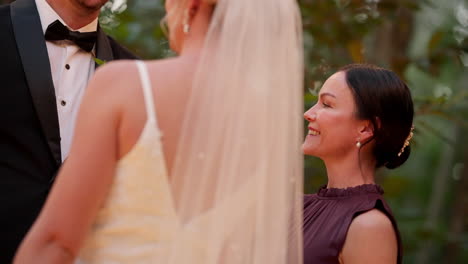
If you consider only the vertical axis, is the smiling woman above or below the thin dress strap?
below

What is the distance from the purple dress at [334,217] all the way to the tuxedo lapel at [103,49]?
107cm

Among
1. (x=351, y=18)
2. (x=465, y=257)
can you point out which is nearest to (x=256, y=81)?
(x=351, y=18)

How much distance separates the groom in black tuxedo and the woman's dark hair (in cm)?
114

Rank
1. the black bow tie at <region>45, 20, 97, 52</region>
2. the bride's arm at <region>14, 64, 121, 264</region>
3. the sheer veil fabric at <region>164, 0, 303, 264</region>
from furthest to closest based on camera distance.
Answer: the black bow tie at <region>45, 20, 97, 52</region> < the sheer veil fabric at <region>164, 0, 303, 264</region> < the bride's arm at <region>14, 64, 121, 264</region>

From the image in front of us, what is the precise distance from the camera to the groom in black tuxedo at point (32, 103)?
296 cm

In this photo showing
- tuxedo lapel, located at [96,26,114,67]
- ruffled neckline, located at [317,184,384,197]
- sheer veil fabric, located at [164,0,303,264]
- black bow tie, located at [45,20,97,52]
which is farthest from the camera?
tuxedo lapel, located at [96,26,114,67]

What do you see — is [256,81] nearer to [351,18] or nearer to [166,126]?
[166,126]

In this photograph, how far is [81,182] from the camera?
6.38ft

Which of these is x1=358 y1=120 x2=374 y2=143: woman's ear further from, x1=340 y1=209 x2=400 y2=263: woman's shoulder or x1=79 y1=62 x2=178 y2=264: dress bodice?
x1=79 y1=62 x2=178 y2=264: dress bodice

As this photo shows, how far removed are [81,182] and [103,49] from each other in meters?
1.53

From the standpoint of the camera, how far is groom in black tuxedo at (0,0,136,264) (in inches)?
117

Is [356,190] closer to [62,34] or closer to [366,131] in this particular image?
[366,131]

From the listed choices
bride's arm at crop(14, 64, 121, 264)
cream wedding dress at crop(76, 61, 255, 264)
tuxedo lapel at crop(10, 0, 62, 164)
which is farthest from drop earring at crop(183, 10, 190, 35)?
tuxedo lapel at crop(10, 0, 62, 164)

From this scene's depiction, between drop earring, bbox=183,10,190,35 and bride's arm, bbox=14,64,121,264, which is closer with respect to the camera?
bride's arm, bbox=14,64,121,264
